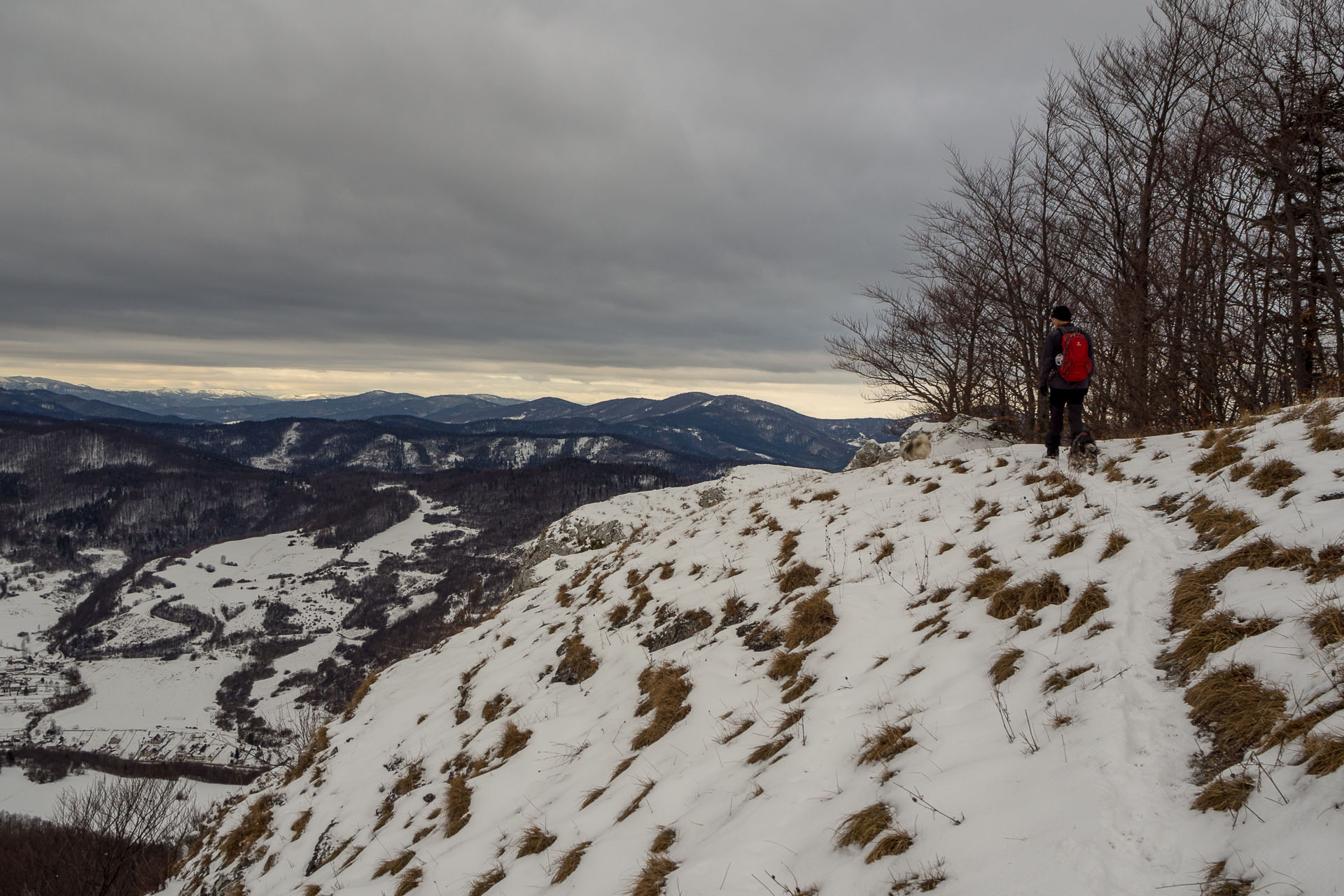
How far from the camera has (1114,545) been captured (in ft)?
22.8

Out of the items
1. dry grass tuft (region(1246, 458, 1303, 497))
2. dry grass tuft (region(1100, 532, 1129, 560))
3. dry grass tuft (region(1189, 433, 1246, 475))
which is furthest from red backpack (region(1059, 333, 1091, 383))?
dry grass tuft (region(1100, 532, 1129, 560))

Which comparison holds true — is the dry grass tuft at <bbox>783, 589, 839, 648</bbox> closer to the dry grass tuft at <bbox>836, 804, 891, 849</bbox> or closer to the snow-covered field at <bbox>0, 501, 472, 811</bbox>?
the dry grass tuft at <bbox>836, 804, 891, 849</bbox>

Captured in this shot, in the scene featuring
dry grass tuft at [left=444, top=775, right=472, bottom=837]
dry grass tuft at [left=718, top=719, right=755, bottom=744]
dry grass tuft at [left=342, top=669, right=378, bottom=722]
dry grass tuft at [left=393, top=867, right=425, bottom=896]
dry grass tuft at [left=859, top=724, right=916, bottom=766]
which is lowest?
dry grass tuft at [left=342, top=669, right=378, bottom=722]

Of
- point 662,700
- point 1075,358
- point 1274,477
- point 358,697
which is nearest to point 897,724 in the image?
point 662,700

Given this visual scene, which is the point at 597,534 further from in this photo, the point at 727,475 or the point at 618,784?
the point at 618,784

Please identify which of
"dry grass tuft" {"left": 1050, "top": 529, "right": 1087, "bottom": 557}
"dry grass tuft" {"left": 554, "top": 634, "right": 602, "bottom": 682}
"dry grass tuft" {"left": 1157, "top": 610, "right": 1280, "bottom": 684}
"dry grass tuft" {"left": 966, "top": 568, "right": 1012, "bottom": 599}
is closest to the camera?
"dry grass tuft" {"left": 1157, "top": 610, "right": 1280, "bottom": 684}

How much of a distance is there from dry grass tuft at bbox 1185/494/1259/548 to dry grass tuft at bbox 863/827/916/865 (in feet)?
16.5

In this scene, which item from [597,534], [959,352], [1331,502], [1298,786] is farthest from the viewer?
[597,534]

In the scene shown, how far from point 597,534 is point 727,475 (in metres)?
12.1

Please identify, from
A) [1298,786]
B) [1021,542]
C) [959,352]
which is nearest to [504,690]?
[1021,542]

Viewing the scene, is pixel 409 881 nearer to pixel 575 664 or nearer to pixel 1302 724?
pixel 575 664

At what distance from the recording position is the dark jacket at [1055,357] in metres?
10.6

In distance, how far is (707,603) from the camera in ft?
33.4

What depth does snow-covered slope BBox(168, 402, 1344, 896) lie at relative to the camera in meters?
3.51
